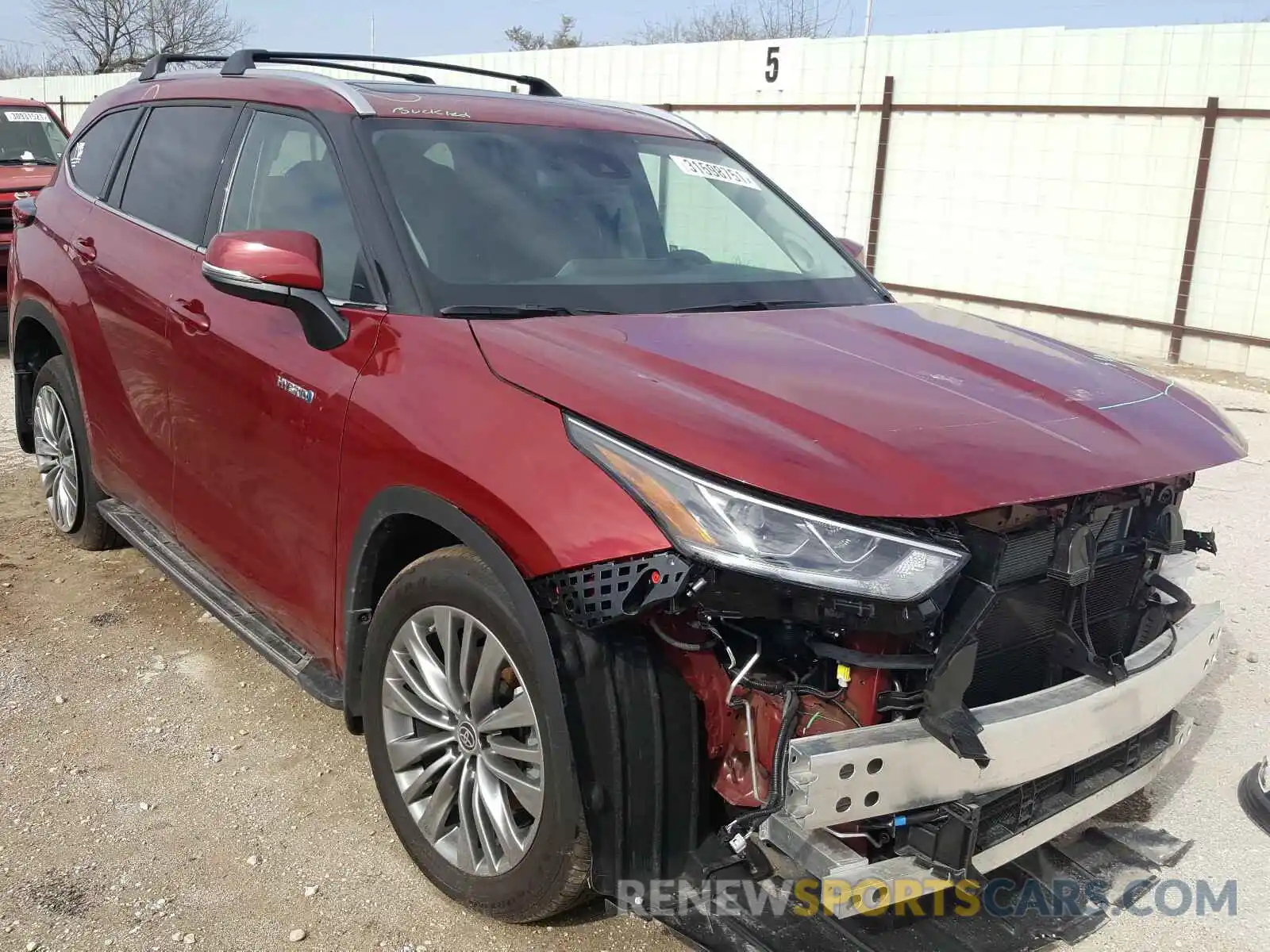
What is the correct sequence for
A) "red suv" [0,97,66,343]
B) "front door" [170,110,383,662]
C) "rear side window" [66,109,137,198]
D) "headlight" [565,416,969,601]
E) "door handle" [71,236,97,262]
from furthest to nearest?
"red suv" [0,97,66,343] → "rear side window" [66,109,137,198] → "door handle" [71,236,97,262] → "front door" [170,110,383,662] → "headlight" [565,416,969,601]

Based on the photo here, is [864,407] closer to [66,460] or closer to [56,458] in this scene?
[66,460]

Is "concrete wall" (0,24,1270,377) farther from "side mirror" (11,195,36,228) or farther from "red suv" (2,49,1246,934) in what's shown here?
"side mirror" (11,195,36,228)

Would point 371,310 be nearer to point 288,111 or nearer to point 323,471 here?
point 323,471

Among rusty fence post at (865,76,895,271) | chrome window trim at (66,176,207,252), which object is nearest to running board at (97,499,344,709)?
chrome window trim at (66,176,207,252)

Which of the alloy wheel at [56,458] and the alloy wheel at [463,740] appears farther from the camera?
the alloy wheel at [56,458]

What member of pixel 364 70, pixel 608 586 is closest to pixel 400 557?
pixel 608 586

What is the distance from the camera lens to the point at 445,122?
330 cm

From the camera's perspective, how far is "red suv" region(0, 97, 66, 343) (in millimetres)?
9906

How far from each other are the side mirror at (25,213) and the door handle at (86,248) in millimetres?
756

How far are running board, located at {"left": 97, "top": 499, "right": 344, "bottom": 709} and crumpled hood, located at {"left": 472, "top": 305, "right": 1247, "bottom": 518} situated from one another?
1.13m

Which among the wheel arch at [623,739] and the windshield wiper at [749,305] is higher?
the windshield wiper at [749,305]

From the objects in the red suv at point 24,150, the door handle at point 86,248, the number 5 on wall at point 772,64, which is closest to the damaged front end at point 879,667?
the door handle at point 86,248

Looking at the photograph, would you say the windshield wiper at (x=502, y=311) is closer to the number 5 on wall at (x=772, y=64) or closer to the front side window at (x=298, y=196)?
the front side window at (x=298, y=196)

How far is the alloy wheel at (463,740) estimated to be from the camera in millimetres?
2439
